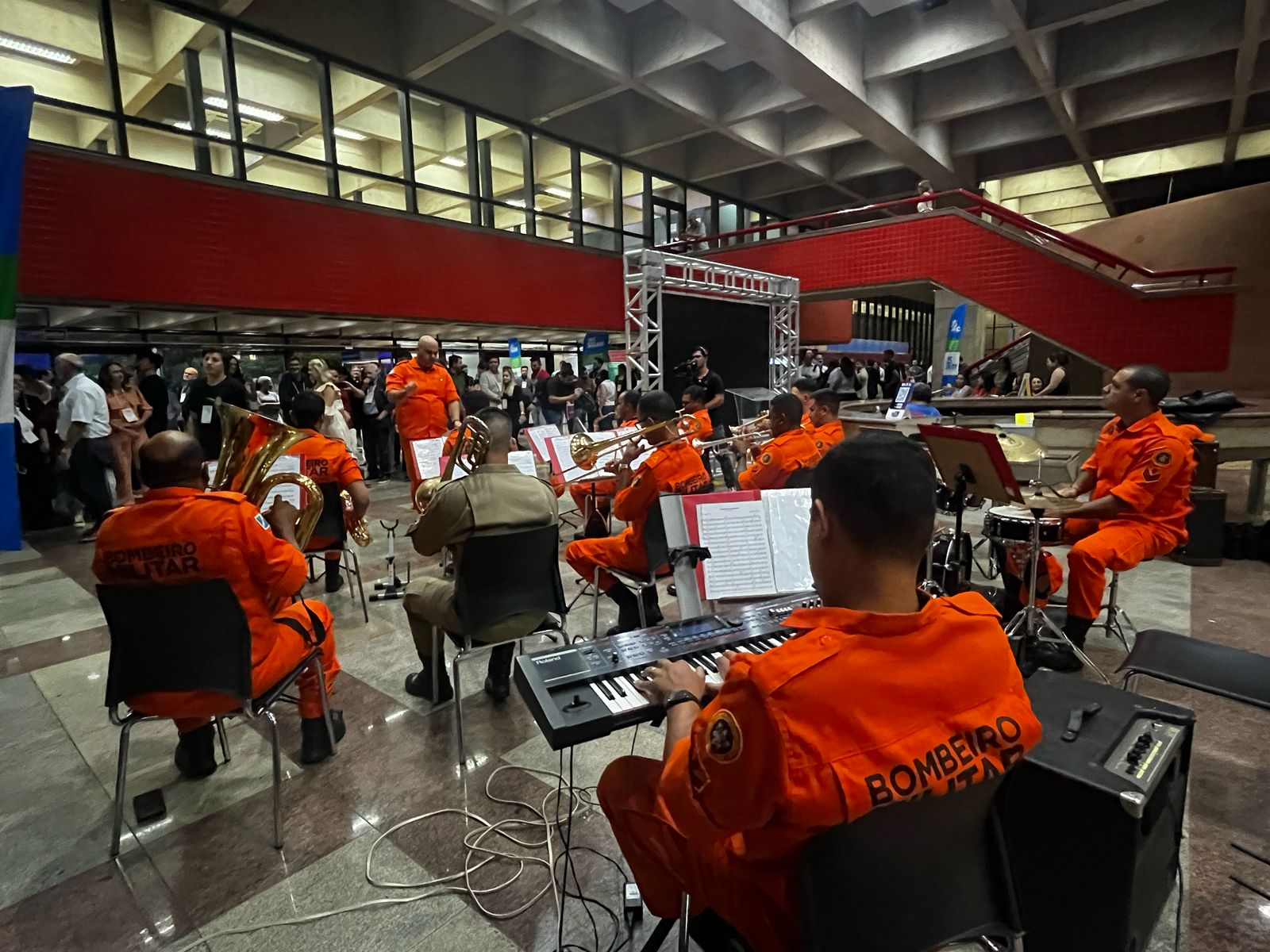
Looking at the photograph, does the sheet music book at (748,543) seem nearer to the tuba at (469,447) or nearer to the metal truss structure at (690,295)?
the tuba at (469,447)

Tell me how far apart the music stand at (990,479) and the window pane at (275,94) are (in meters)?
8.71

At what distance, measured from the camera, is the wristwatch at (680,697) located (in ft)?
4.12

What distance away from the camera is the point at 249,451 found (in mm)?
2342

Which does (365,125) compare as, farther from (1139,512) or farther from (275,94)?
(1139,512)

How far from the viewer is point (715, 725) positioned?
95cm

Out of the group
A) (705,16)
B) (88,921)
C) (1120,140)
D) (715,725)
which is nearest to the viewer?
(715,725)

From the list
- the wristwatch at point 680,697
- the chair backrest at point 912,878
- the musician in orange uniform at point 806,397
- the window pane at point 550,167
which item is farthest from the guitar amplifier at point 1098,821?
the window pane at point 550,167

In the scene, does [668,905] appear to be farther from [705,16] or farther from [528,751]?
[705,16]

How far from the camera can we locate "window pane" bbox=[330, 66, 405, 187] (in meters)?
8.81

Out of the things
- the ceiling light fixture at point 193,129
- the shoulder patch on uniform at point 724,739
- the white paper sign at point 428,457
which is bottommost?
the shoulder patch on uniform at point 724,739

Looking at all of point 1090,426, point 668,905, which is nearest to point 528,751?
point 668,905

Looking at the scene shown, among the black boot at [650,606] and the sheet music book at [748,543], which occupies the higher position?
the sheet music book at [748,543]

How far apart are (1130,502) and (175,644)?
3.93 m

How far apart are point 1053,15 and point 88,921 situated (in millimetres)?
11035
